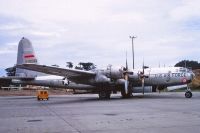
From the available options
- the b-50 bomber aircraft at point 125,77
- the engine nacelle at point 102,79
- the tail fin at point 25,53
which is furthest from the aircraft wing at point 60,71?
the tail fin at point 25,53

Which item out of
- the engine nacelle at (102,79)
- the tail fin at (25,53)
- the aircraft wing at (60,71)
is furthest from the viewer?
the tail fin at (25,53)

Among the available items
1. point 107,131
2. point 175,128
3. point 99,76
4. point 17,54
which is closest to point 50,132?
point 107,131

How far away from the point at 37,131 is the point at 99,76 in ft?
68.1

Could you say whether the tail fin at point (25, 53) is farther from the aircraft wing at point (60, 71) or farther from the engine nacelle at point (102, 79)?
the engine nacelle at point (102, 79)

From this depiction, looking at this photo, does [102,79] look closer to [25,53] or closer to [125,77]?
[125,77]

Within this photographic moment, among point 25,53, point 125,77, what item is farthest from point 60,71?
point 25,53

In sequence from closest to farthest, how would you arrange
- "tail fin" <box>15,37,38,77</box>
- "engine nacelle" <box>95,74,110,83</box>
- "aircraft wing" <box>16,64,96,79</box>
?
"aircraft wing" <box>16,64,96,79</box> < "engine nacelle" <box>95,74,110,83</box> < "tail fin" <box>15,37,38,77</box>

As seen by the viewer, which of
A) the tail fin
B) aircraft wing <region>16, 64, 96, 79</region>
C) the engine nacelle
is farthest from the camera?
the tail fin

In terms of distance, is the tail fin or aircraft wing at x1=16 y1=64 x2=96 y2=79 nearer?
aircraft wing at x1=16 y1=64 x2=96 y2=79

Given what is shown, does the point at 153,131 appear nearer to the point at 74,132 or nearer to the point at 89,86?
the point at 74,132

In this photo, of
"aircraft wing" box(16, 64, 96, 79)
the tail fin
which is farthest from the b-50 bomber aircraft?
the tail fin

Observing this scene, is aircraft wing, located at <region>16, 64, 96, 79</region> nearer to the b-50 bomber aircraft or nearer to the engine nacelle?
the b-50 bomber aircraft

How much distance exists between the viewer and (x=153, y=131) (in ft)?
33.5

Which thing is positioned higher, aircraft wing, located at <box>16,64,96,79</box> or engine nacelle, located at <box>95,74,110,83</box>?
aircraft wing, located at <box>16,64,96,79</box>
